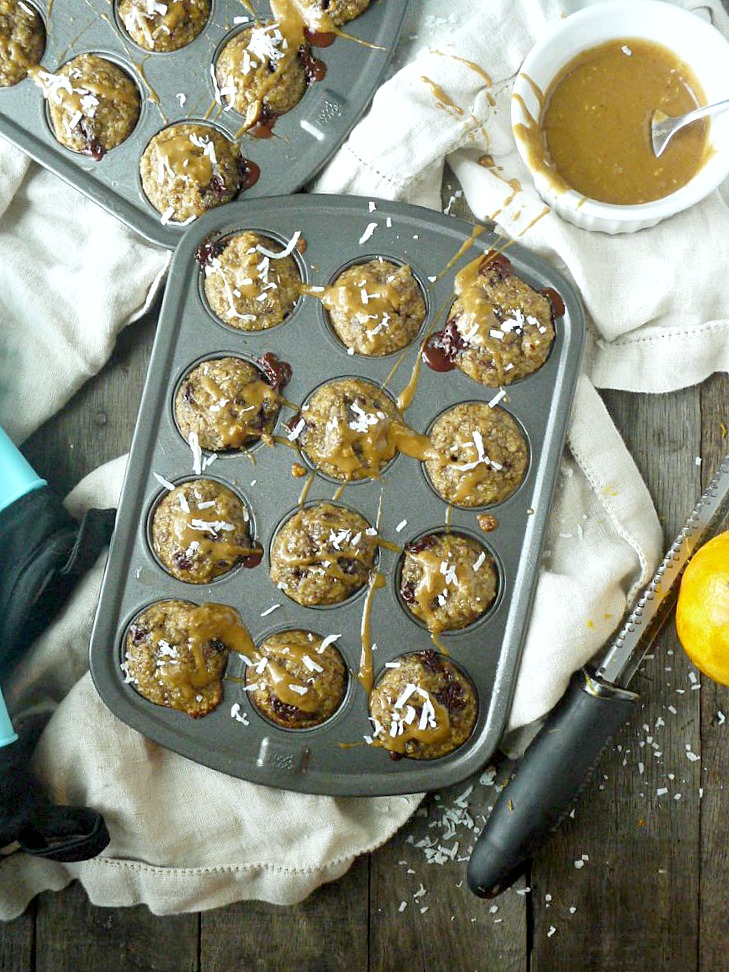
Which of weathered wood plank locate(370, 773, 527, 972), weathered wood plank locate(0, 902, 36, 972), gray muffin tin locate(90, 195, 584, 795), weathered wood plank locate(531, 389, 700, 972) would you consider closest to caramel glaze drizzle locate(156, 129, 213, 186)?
gray muffin tin locate(90, 195, 584, 795)

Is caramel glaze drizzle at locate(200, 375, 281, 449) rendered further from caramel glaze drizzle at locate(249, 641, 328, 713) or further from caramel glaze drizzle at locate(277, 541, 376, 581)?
caramel glaze drizzle at locate(249, 641, 328, 713)

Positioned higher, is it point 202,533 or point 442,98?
point 442,98

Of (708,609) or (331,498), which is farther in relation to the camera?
(331,498)

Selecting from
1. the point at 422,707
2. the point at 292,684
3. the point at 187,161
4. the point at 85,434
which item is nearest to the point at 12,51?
the point at 187,161

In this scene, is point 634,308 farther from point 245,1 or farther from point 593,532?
point 245,1

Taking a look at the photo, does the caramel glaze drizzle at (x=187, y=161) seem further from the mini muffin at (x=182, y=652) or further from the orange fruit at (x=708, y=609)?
the orange fruit at (x=708, y=609)

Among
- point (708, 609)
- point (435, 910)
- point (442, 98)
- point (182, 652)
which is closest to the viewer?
point (708, 609)

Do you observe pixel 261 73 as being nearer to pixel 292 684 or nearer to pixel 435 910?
pixel 292 684
